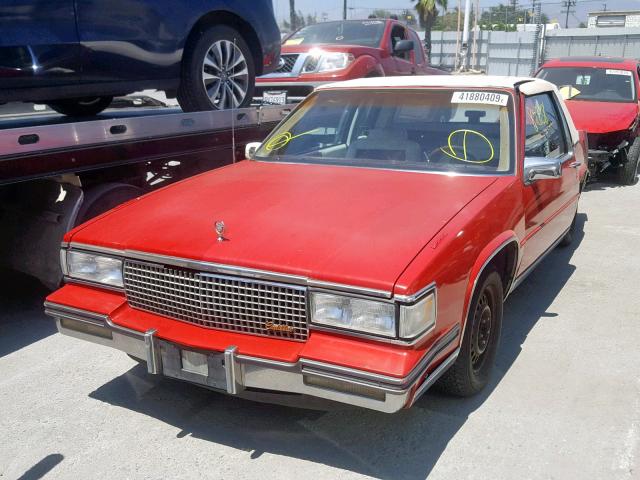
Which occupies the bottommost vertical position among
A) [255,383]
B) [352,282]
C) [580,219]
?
[580,219]

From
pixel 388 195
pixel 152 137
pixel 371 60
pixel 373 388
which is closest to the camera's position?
pixel 373 388

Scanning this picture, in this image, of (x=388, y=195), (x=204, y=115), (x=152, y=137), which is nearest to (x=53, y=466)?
(x=388, y=195)

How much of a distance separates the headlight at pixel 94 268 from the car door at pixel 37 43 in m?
1.53

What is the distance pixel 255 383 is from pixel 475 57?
32735 millimetres

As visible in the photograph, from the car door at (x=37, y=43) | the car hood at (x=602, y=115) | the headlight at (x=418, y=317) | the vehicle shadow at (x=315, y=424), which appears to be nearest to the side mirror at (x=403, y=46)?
the car hood at (x=602, y=115)

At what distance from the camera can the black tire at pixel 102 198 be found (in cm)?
456

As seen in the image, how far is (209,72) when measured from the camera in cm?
579

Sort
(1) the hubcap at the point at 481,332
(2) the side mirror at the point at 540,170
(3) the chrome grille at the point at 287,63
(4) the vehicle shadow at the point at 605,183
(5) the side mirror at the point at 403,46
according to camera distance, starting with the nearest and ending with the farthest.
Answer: (1) the hubcap at the point at 481,332, (2) the side mirror at the point at 540,170, (4) the vehicle shadow at the point at 605,183, (3) the chrome grille at the point at 287,63, (5) the side mirror at the point at 403,46

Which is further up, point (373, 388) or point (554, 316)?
point (373, 388)

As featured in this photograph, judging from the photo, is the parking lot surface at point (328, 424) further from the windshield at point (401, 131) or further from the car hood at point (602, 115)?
the car hood at point (602, 115)

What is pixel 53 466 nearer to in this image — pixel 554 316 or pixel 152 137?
pixel 152 137

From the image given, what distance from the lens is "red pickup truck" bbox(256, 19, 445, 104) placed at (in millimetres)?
8812

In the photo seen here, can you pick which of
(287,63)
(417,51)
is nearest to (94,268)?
(287,63)

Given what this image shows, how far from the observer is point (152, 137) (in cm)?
491
